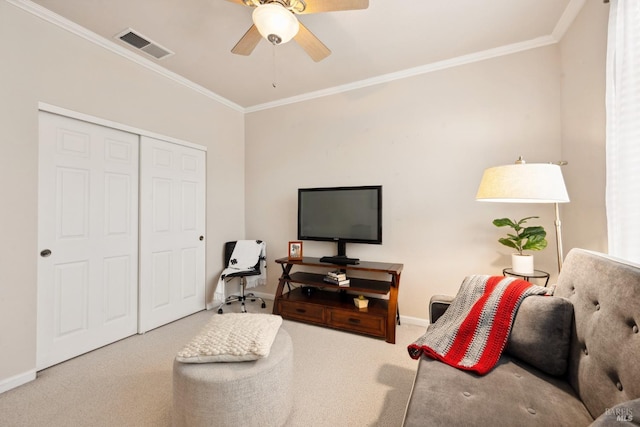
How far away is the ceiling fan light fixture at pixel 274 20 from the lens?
4.89 ft

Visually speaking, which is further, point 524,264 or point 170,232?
point 170,232

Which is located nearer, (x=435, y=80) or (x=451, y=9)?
(x=451, y=9)

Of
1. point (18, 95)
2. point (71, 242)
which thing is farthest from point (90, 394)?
point (18, 95)

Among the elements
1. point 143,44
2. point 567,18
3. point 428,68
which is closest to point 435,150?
point 428,68

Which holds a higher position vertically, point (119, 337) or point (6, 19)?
point (6, 19)

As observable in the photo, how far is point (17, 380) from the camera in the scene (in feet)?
6.01

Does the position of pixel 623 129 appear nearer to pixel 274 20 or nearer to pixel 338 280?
pixel 274 20

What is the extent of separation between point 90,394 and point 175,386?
3.02 ft

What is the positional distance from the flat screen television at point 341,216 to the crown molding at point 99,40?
5.78 ft

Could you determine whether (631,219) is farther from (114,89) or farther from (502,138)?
(114,89)

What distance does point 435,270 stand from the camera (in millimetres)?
2750

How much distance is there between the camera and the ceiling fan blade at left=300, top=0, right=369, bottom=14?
154 centimetres

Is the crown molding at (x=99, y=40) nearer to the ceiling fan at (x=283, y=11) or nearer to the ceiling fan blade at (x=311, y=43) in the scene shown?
the ceiling fan at (x=283, y=11)

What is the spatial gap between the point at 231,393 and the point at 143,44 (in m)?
2.85
